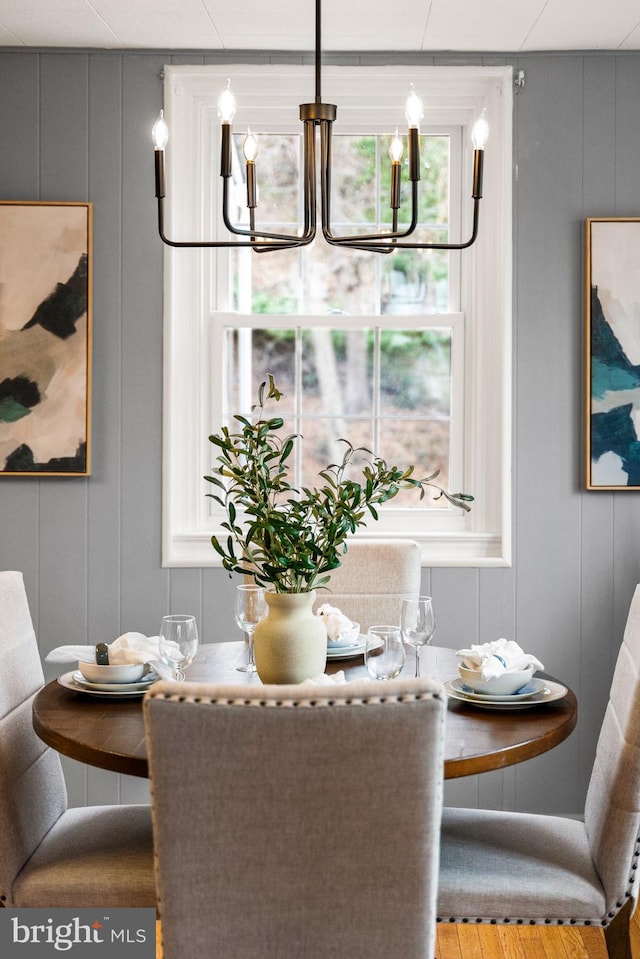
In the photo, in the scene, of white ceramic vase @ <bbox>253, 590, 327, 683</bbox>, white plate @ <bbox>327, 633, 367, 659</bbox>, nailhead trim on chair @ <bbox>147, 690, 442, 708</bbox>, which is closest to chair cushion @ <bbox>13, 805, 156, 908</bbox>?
white ceramic vase @ <bbox>253, 590, 327, 683</bbox>

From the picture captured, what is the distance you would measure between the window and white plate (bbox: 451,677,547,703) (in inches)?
48.0

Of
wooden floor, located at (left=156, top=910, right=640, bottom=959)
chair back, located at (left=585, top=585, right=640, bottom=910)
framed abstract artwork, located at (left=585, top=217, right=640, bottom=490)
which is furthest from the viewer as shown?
framed abstract artwork, located at (left=585, top=217, right=640, bottom=490)

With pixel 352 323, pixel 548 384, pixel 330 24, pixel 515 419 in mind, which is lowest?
pixel 515 419

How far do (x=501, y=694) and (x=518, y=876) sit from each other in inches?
13.6

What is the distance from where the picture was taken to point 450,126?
3.29m

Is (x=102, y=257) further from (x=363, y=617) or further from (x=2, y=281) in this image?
(x=363, y=617)

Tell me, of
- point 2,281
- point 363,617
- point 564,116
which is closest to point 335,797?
point 363,617

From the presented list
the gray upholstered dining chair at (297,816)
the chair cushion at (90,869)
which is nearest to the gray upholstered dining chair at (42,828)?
the chair cushion at (90,869)

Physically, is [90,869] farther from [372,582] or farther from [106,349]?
[106,349]

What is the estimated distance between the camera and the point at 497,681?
188cm

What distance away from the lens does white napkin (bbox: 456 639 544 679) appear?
1884mm

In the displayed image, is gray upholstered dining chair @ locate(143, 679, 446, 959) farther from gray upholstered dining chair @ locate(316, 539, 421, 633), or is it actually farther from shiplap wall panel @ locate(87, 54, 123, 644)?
shiplap wall panel @ locate(87, 54, 123, 644)

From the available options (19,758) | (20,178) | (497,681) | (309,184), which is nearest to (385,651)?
(497,681)

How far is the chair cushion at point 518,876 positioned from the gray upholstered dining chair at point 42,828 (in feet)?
1.96
